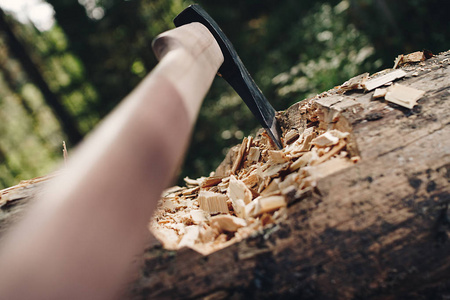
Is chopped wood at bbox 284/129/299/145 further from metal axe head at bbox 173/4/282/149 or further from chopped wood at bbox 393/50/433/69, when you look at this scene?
chopped wood at bbox 393/50/433/69

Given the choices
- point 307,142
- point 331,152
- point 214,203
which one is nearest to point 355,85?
point 307,142

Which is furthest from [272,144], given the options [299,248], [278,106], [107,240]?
[278,106]

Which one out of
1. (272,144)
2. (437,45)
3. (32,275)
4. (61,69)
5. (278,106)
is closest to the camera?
(32,275)

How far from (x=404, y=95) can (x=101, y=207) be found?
1.15 meters

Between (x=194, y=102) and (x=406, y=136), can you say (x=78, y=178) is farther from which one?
(x=406, y=136)

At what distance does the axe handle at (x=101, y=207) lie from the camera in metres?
0.41

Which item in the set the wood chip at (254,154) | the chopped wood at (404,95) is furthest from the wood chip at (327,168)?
the wood chip at (254,154)

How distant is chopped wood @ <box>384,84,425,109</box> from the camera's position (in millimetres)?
997

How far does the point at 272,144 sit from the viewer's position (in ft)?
4.88

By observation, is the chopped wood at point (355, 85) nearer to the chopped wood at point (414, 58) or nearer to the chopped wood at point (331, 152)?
the chopped wood at point (414, 58)

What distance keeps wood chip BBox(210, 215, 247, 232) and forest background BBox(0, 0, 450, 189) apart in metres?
3.76

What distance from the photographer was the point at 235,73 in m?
1.45

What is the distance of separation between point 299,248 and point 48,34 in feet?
53.5

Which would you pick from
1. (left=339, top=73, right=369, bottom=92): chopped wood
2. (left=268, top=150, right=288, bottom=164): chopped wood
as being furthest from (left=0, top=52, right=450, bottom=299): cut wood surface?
(left=339, top=73, right=369, bottom=92): chopped wood
